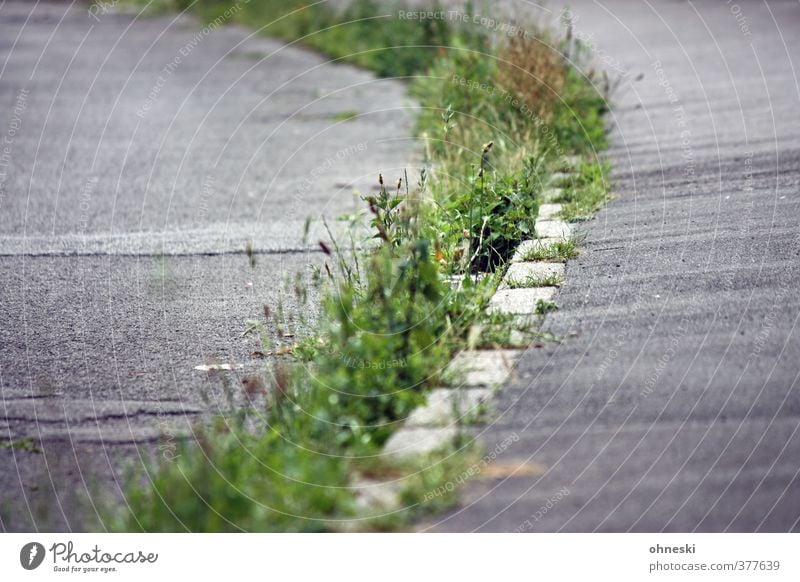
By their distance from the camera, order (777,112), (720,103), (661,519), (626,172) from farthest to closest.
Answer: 1. (720,103)
2. (777,112)
3. (626,172)
4. (661,519)

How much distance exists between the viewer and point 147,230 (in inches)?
276

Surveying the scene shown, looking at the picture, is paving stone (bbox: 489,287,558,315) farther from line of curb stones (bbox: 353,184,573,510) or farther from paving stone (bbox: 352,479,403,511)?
paving stone (bbox: 352,479,403,511)

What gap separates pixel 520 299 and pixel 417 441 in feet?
4.32

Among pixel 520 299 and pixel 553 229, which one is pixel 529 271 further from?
pixel 553 229

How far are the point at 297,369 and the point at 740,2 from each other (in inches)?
480

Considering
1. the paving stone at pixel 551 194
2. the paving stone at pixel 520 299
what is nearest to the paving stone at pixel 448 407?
the paving stone at pixel 520 299

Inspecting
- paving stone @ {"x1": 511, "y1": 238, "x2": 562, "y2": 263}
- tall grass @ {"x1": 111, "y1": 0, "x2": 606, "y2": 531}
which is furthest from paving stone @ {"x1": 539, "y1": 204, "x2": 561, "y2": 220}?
paving stone @ {"x1": 511, "y1": 238, "x2": 562, "y2": 263}

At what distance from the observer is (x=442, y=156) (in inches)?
280

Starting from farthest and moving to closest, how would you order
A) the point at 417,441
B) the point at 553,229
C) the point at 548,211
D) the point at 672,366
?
the point at 548,211, the point at 553,229, the point at 672,366, the point at 417,441

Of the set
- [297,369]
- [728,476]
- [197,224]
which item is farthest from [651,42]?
[728,476]

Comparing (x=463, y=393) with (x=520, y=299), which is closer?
(x=463, y=393)

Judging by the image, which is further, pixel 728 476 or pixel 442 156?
pixel 442 156

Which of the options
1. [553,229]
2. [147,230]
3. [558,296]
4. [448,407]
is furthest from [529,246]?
[147,230]

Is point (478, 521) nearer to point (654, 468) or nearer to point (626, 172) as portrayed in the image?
point (654, 468)
